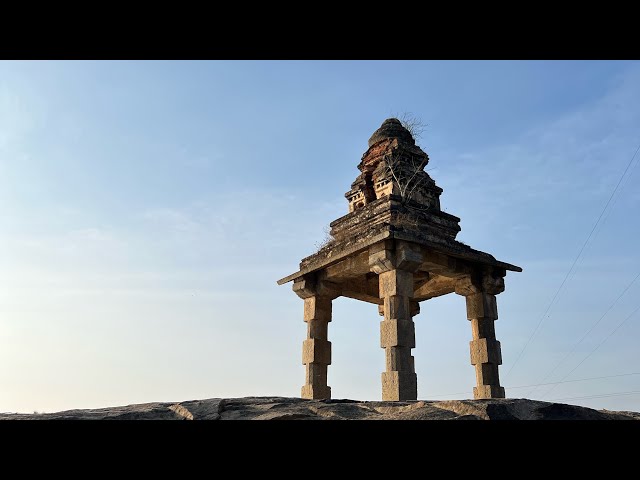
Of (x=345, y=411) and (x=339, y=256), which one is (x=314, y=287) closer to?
(x=339, y=256)

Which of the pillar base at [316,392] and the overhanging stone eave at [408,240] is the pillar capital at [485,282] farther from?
the pillar base at [316,392]

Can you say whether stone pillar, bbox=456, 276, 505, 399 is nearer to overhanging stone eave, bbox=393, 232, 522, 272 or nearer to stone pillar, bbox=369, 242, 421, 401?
overhanging stone eave, bbox=393, 232, 522, 272

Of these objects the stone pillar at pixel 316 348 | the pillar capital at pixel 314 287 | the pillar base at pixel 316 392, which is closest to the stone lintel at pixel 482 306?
the pillar capital at pixel 314 287

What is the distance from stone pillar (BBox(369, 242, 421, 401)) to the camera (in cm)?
1002

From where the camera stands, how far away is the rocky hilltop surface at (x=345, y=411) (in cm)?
347

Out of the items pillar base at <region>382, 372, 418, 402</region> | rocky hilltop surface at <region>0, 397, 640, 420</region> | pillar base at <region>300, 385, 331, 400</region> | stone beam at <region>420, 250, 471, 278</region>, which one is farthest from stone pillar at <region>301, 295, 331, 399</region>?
rocky hilltop surface at <region>0, 397, 640, 420</region>

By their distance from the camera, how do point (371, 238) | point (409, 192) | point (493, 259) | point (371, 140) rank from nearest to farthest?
1. point (371, 238)
2. point (493, 259)
3. point (409, 192)
4. point (371, 140)

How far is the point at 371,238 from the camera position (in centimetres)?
1105
